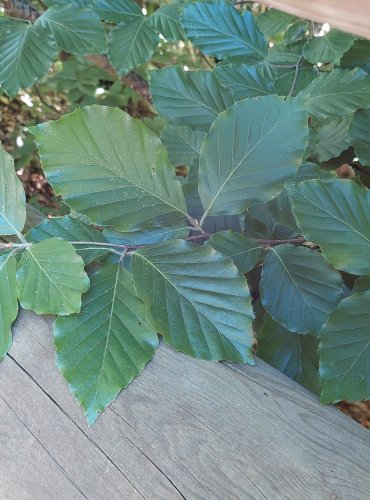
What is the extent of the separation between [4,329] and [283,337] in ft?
1.23

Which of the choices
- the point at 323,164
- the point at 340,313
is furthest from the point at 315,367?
the point at 323,164

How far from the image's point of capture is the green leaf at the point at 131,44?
104 centimetres

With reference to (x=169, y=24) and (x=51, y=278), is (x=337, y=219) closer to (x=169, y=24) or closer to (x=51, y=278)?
(x=51, y=278)

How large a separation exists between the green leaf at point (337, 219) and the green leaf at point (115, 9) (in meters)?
0.68

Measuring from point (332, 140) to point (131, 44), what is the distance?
466 mm

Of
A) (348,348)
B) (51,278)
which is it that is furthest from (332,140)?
(51,278)

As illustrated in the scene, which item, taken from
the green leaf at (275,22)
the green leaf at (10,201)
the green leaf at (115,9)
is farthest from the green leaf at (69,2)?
the green leaf at (10,201)

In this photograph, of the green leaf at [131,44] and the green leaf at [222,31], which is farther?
the green leaf at [131,44]

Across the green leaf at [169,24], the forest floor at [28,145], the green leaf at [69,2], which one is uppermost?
the green leaf at [69,2]

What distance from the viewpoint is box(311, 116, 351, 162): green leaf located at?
3.47 ft

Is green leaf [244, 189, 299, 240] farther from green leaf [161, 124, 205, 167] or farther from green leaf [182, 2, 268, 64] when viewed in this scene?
green leaf [182, 2, 268, 64]

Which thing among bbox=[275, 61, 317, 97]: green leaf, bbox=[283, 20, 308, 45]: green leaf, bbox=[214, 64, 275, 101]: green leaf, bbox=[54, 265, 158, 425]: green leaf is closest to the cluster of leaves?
bbox=[54, 265, 158, 425]: green leaf

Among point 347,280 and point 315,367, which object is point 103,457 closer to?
point 315,367

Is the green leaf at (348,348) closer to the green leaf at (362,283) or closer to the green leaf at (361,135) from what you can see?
the green leaf at (362,283)
